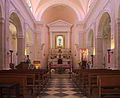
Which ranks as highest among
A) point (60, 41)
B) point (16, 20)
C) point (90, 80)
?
point (16, 20)

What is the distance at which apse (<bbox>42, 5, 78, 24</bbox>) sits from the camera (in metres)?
25.7

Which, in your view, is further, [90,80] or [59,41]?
[59,41]

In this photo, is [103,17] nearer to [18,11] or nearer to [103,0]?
[103,0]

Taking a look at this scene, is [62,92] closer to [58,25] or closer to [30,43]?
[30,43]

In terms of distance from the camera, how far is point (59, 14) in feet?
89.7

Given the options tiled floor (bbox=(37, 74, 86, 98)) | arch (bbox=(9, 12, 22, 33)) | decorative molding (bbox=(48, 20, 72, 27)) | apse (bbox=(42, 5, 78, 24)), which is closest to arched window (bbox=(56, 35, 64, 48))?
decorative molding (bbox=(48, 20, 72, 27))

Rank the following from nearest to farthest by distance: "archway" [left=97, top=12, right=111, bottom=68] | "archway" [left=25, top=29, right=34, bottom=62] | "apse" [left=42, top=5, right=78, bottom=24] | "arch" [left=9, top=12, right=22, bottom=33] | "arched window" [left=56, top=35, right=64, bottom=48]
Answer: "arch" [left=9, top=12, right=22, bottom=33], "archway" [left=97, top=12, right=111, bottom=68], "archway" [left=25, top=29, right=34, bottom=62], "apse" [left=42, top=5, right=78, bottom=24], "arched window" [left=56, top=35, right=64, bottom=48]

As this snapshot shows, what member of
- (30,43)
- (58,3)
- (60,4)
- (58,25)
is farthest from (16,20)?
(58,25)

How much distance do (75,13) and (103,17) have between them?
32.8 ft

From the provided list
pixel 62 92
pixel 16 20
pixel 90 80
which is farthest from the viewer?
pixel 16 20

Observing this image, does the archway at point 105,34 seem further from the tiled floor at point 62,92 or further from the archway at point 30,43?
the archway at point 30,43

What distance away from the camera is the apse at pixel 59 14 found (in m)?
25.7

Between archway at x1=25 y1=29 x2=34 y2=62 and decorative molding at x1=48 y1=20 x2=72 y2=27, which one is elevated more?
decorative molding at x1=48 y1=20 x2=72 y2=27

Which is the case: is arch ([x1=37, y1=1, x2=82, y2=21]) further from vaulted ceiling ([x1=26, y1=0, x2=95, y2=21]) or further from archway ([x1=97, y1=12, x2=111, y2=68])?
archway ([x1=97, y1=12, x2=111, y2=68])
